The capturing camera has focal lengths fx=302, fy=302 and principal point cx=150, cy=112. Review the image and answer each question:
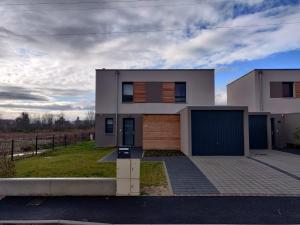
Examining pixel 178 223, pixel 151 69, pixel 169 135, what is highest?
pixel 151 69

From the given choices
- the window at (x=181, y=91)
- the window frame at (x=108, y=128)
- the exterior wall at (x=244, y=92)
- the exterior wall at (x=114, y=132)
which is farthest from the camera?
the window at (x=181, y=91)

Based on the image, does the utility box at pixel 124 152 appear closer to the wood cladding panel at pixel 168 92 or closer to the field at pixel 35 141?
the field at pixel 35 141

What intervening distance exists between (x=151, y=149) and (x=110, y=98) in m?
6.11

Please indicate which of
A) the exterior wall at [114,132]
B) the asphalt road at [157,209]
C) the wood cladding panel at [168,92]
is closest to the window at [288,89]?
the wood cladding panel at [168,92]

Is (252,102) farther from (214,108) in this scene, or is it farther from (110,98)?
(110,98)

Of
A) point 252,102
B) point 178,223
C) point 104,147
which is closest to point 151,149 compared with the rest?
point 104,147

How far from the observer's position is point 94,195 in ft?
26.0

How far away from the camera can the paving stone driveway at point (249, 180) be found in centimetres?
836

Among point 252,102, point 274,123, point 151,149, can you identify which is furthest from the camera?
point 252,102

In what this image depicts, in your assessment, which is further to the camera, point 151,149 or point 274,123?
point 274,123

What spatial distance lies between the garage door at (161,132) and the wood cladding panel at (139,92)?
342 centimetres

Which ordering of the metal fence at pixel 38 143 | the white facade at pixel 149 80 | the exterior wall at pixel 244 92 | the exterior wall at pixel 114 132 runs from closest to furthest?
the metal fence at pixel 38 143 < the exterior wall at pixel 114 132 < the white facade at pixel 149 80 < the exterior wall at pixel 244 92

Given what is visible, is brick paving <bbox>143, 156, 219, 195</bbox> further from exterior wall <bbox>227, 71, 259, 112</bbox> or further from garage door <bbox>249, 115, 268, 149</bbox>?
exterior wall <bbox>227, 71, 259, 112</bbox>

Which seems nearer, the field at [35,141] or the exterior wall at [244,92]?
the field at [35,141]
